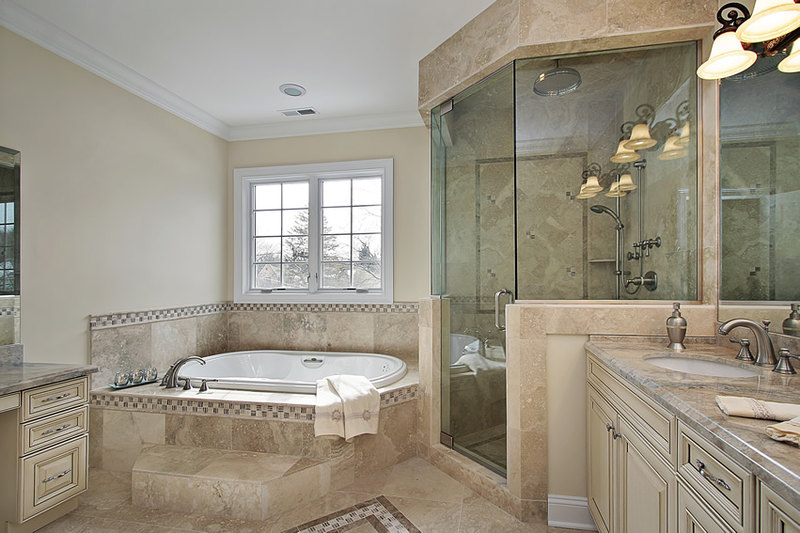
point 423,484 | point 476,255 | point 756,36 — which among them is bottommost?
point 423,484

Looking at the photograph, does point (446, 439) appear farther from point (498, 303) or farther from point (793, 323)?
point (793, 323)

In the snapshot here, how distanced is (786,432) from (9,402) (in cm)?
266

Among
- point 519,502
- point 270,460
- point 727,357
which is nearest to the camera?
point 727,357

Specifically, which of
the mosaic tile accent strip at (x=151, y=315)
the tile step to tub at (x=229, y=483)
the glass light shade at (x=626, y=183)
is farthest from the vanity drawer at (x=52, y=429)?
the glass light shade at (x=626, y=183)

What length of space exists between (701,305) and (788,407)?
115 cm

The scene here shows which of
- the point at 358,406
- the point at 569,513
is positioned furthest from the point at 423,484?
the point at 569,513

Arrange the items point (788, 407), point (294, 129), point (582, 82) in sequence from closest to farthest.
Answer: point (788, 407) < point (582, 82) < point (294, 129)

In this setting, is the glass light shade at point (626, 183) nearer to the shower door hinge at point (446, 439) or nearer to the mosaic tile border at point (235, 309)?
the shower door hinge at point (446, 439)

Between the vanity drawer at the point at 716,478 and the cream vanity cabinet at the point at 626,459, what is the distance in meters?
0.07

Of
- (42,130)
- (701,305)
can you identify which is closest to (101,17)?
(42,130)

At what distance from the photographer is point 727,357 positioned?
155 cm

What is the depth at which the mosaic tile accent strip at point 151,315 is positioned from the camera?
8.91 ft

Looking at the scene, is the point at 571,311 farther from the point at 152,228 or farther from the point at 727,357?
the point at 152,228

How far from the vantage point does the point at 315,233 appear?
391 centimetres
